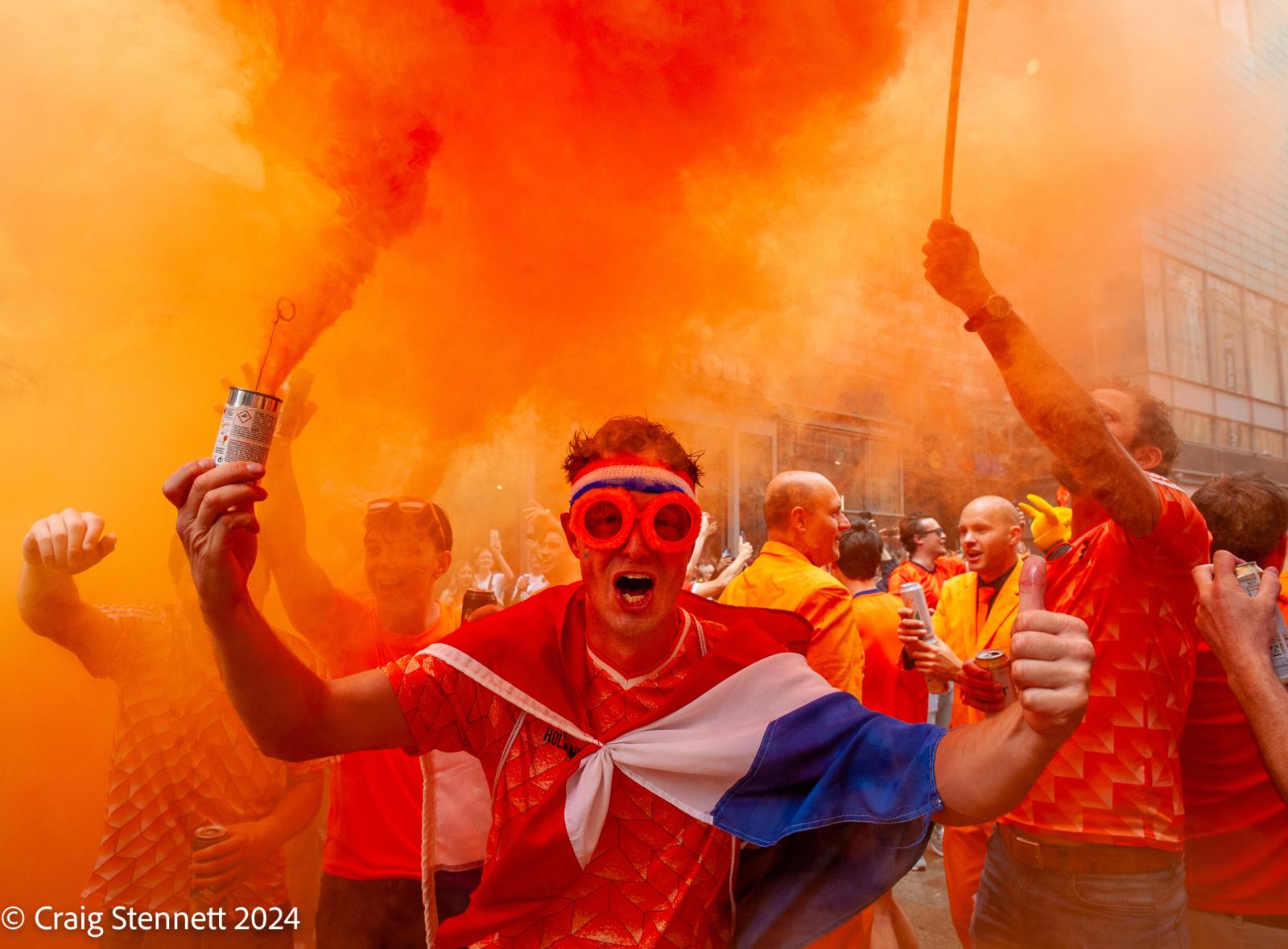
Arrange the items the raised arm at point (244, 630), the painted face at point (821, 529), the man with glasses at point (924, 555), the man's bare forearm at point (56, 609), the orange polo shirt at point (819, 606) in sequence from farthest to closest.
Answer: the man with glasses at point (924, 555) → the painted face at point (821, 529) → the orange polo shirt at point (819, 606) → the man's bare forearm at point (56, 609) → the raised arm at point (244, 630)

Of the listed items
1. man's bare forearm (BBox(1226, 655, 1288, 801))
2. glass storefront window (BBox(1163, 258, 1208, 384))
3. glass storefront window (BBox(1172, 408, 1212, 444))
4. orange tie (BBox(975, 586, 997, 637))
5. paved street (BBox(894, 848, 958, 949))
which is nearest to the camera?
man's bare forearm (BBox(1226, 655, 1288, 801))

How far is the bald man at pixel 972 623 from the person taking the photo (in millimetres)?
2838

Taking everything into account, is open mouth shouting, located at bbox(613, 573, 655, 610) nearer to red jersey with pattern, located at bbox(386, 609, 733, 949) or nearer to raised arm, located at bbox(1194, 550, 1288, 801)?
red jersey with pattern, located at bbox(386, 609, 733, 949)

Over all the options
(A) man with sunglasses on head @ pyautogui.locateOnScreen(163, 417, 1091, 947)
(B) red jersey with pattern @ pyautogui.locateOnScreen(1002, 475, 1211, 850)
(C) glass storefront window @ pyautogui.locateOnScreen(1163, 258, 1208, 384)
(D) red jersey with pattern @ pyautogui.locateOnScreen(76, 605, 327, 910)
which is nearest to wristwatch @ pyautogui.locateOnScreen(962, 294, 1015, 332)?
(B) red jersey with pattern @ pyautogui.locateOnScreen(1002, 475, 1211, 850)

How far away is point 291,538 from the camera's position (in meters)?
2.60

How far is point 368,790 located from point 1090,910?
7.29ft

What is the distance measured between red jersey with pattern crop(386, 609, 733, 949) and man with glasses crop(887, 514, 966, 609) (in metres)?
4.30

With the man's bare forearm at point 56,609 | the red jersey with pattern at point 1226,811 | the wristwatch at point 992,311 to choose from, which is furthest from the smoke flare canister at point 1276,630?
the man's bare forearm at point 56,609

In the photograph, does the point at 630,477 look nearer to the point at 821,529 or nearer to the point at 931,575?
the point at 821,529

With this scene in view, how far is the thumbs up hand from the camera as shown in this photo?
1.18 meters

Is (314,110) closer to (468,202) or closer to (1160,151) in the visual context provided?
(468,202)

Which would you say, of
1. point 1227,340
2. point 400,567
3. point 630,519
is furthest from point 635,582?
point 1227,340

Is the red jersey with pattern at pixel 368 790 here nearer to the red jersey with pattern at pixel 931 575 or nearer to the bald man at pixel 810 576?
the bald man at pixel 810 576

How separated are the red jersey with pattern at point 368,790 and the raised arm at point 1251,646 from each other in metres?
2.35
